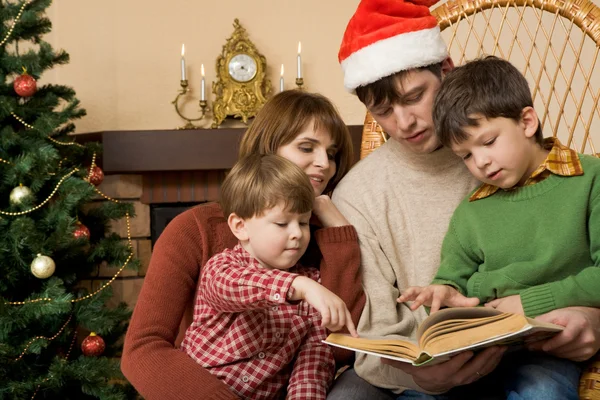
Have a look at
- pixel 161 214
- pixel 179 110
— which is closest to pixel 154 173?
pixel 161 214

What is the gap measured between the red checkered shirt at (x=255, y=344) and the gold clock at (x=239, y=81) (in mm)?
1858

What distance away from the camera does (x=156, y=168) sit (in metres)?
3.20

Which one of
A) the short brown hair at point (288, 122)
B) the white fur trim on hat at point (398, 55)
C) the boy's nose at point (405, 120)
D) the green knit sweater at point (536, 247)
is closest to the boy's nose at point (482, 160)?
the green knit sweater at point (536, 247)

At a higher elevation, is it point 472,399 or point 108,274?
A: point 472,399

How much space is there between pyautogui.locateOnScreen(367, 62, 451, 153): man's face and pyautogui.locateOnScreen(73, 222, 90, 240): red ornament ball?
1.50 meters

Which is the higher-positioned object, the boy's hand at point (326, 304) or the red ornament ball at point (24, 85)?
the red ornament ball at point (24, 85)

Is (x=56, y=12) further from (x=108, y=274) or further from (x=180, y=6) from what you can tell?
(x=108, y=274)

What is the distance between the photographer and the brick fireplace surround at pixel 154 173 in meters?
3.18

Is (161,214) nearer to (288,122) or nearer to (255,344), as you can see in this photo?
(288,122)

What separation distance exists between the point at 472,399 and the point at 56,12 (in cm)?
275

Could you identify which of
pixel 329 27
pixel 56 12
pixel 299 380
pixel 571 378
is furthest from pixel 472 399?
pixel 56 12

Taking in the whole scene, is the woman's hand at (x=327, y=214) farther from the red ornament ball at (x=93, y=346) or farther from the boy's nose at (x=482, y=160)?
the red ornament ball at (x=93, y=346)

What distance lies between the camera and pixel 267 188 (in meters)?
1.48

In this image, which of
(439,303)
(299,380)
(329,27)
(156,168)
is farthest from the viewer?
(329,27)
